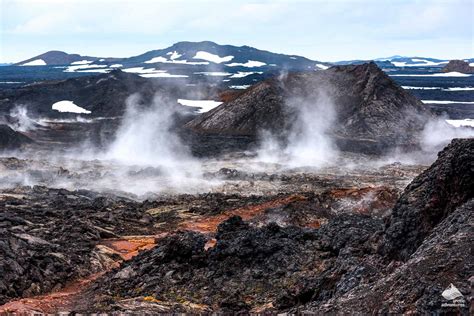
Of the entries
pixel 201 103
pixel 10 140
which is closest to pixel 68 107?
pixel 201 103

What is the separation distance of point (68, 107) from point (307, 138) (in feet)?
128

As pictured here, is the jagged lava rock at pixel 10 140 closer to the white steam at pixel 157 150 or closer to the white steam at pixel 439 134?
the white steam at pixel 157 150

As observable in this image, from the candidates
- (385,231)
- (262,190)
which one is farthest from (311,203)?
(385,231)

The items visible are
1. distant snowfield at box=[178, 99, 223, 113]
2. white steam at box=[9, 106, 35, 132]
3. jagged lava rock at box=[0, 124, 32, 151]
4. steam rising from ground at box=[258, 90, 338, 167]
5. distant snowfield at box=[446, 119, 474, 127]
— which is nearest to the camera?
steam rising from ground at box=[258, 90, 338, 167]

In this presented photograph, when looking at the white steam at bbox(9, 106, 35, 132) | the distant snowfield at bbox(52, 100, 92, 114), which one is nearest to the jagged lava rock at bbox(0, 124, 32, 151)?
the white steam at bbox(9, 106, 35, 132)

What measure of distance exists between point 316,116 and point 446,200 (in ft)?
125

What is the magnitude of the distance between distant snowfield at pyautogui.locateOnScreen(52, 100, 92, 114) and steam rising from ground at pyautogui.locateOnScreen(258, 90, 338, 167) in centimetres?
3060

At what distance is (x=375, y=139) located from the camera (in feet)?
146

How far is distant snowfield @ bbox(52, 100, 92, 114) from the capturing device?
67.7 meters

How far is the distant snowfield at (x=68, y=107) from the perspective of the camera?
67.7 m

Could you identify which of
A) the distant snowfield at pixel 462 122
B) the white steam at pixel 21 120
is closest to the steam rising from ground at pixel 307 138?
the distant snowfield at pixel 462 122

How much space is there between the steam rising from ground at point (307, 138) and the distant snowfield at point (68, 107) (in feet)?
100

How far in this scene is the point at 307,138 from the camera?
43.2 m

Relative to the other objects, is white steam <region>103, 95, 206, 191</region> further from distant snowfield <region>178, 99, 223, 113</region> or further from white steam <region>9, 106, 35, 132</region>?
distant snowfield <region>178, 99, 223, 113</region>
